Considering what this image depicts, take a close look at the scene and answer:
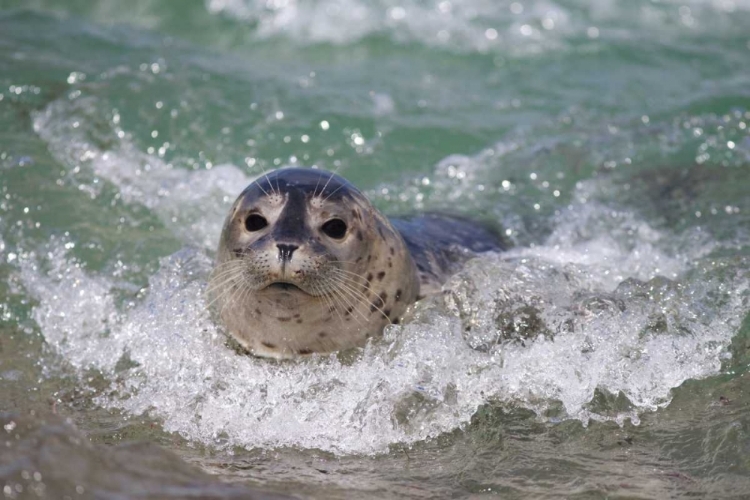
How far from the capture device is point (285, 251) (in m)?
3.70

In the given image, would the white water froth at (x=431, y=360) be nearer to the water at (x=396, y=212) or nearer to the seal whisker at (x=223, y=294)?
the water at (x=396, y=212)

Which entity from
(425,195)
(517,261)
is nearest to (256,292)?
(517,261)

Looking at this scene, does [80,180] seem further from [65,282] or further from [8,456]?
[8,456]

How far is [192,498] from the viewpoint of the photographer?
9.77 feet

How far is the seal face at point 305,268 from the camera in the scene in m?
3.78

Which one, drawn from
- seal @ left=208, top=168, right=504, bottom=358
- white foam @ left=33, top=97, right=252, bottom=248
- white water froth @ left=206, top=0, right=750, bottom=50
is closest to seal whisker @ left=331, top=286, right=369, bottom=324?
seal @ left=208, top=168, right=504, bottom=358

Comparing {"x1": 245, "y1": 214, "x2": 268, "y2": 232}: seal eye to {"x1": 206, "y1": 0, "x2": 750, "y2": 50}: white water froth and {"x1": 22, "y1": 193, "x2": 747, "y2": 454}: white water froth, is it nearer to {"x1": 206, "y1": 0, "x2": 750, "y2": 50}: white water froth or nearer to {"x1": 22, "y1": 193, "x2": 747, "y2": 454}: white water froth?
{"x1": 22, "y1": 193, "x2": 747, "y2": 454}: white water froth

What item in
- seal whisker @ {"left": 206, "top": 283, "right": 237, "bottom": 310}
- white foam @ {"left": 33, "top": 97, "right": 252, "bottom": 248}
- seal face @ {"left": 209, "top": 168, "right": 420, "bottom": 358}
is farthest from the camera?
white foam @ {"left": 33, "top": 97, "right": 252, "bottom": 248}

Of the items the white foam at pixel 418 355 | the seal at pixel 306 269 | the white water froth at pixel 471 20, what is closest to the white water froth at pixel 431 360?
the white foam at pixel 418 355

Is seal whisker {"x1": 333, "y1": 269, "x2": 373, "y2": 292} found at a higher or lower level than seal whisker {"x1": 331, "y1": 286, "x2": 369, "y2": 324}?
higher

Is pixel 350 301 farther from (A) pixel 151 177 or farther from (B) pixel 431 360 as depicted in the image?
(A) pixel 151 177

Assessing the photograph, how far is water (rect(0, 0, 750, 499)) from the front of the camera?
361 cm

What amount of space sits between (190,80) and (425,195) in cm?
238

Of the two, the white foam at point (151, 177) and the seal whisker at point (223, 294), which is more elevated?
the white foam at point (151, 177)
